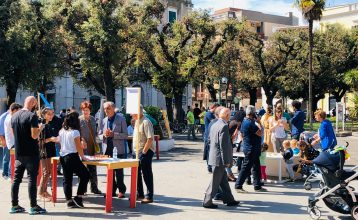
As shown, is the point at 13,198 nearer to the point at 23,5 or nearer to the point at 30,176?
the point at 30,176

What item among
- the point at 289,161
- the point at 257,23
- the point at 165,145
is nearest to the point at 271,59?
the point at 165,145

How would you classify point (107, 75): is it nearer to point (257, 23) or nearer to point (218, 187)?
point (218, 187)

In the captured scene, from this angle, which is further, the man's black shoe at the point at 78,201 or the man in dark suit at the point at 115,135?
the man in dark suit at the point at 115,135

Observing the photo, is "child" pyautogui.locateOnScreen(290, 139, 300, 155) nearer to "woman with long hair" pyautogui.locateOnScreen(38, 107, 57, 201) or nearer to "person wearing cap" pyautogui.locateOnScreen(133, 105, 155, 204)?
"person wearing cap" pyautogui.locateOnScreen(133, 105, 155, 204)

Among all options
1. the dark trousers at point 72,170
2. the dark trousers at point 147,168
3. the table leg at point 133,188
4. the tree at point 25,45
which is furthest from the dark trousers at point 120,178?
the tree at point 25,45

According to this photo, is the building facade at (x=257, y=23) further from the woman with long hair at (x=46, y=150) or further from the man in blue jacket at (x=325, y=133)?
the woman with long hair at (x=46, y=150)

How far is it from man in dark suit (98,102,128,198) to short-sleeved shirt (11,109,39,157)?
1657 mm

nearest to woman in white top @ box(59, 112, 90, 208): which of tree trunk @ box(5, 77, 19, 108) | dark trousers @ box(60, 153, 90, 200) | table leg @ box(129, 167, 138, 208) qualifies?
dark trousers @ box(60, 153, 90, 200)

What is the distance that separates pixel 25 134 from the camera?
8.02 metres

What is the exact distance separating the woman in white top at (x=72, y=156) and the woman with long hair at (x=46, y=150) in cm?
87

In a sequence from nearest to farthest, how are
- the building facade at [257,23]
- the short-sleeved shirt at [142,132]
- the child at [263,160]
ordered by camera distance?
1. the short-sleeved shirt at [142,132]
2. the child at [263,160]
3. the building facade at [257,23]

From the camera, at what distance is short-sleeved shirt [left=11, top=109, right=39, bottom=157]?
26.3 feet

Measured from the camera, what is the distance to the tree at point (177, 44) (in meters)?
30.4

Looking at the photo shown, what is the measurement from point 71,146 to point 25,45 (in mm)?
17637
